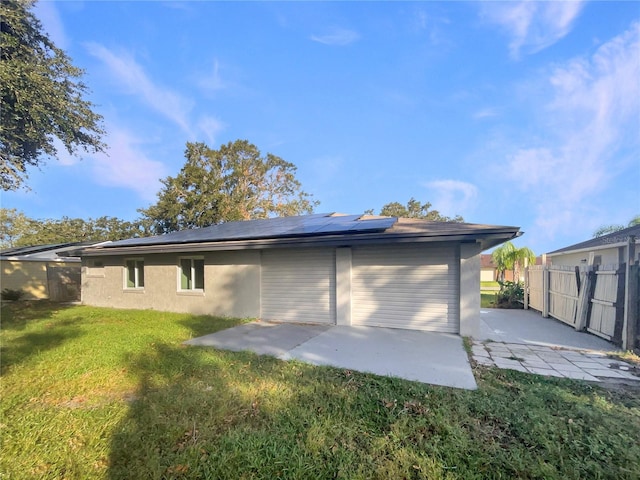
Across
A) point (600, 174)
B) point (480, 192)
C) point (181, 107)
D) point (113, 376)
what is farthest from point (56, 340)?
point (600, 174)

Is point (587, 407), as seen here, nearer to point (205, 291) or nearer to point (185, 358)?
point (185, 358)

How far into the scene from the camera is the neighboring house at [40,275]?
52.3ft

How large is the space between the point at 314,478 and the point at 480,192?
19677 mm

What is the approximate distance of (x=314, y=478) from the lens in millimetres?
2234

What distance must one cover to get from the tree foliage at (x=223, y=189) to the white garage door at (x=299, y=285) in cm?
1510

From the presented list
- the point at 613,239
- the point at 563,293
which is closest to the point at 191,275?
the point at 563,293

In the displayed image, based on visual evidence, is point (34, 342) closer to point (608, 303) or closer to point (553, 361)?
point (553, 361)

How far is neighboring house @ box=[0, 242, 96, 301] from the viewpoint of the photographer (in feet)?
52.3

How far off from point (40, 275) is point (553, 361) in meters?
22.8

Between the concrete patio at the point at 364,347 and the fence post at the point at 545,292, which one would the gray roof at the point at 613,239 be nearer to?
the fence post at the point at 545,292

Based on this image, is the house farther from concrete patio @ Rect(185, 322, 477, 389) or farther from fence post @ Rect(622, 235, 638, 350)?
fence post @ Rect(622, 235, 638, 350)

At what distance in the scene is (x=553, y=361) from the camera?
496 cm

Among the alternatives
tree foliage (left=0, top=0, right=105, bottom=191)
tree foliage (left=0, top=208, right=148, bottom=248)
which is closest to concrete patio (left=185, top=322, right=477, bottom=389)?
tree foliage (left=0, top=0, right=105, bottom=191)

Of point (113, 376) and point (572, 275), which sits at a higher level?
point (572, 275)
